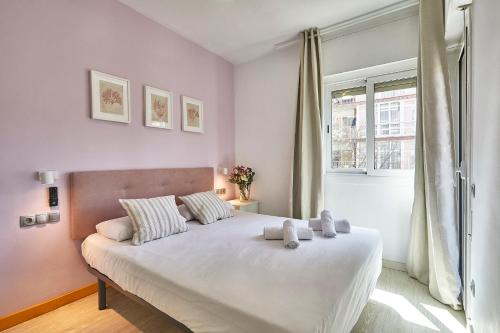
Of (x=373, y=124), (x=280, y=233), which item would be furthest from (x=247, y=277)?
(x=373, y=124)

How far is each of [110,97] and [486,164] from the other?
2.91m

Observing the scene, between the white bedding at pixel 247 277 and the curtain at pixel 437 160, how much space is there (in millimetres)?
652

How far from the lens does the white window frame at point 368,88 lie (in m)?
2.68

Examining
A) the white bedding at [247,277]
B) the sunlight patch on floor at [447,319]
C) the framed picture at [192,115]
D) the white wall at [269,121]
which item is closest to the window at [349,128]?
the white wall at [269,121]

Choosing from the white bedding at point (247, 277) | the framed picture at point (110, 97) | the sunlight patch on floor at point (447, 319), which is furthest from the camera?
the framed picture at point (110, 97)

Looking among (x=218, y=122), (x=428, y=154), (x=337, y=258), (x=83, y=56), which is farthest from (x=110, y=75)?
(x=428, y=154)

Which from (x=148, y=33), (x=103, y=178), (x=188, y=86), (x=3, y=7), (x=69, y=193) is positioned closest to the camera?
(x=3, y=7)

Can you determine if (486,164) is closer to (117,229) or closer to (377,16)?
(377,16)

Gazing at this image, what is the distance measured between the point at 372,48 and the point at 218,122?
2.25m

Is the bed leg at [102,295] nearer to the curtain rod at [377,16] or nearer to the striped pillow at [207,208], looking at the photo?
the striped pillow at [207,208]

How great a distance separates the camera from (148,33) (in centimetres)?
267

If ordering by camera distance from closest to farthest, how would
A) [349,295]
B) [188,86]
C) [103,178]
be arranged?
[349,295], [103,178], [188,86]

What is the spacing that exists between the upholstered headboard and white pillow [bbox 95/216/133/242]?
16 centimetres

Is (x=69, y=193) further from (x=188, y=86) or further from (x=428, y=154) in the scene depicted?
(x=428, y=154)
